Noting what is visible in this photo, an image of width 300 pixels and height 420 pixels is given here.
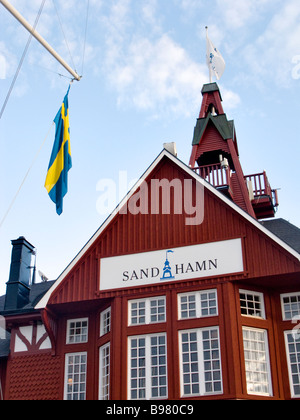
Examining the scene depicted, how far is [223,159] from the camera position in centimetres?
2719

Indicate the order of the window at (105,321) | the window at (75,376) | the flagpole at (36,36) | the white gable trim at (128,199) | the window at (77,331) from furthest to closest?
the window at (77,331), the window at (105,321), the window at (75,376), the white gable trim at (128,199), the flagpole at (36,36)

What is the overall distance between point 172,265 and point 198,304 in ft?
5.54

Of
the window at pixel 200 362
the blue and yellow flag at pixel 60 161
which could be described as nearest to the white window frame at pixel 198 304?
the window at pixel 200 362

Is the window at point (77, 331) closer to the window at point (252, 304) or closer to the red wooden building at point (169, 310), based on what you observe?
the red wooden building at point (169, 310)

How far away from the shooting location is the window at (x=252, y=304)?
21250mm

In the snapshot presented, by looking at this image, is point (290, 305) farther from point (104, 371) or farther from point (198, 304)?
point (104, 371)

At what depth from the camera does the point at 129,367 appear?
68.9 ft

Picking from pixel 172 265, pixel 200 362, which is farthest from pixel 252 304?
pixel 172 265

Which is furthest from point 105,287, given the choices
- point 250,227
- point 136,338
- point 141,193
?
point 250,227

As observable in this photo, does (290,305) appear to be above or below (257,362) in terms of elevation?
above

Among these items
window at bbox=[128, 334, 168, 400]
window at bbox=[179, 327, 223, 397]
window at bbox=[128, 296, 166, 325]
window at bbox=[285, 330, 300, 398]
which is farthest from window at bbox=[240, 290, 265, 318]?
window at bbox=[128, 334, 168, 400]

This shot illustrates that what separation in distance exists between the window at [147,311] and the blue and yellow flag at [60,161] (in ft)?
14.1
